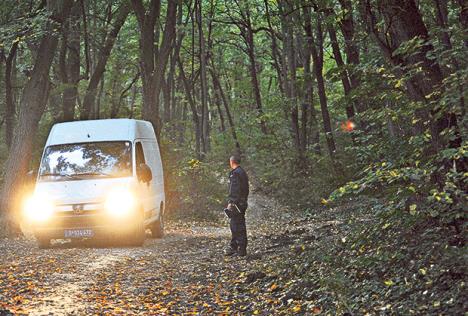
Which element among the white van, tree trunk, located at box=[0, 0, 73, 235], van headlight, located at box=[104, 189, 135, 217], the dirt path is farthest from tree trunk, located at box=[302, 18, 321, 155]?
van headlight, located at box=[104, 189, 135, 217]

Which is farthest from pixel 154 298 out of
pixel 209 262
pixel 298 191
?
pixel 298 191

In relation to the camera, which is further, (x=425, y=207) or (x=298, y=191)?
(x=298, y=191)

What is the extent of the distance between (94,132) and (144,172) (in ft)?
5.23

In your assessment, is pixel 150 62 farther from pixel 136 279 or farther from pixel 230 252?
pixel 136 279

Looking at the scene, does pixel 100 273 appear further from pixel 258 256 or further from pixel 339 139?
pixel 339 139

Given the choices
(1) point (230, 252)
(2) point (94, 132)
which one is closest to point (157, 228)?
(2) point (94, 132)

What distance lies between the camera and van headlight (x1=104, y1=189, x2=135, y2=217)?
13547 mm

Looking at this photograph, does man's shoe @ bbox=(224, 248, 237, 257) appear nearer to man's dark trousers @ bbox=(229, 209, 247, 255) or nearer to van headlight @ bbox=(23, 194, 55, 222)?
man's dark trousers @ bbox=(229, 209, 247, 255)

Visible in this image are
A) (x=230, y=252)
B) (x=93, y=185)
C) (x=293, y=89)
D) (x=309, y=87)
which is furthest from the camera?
(x=293, y=89)

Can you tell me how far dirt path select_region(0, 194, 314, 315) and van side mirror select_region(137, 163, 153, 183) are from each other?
59.3 inches

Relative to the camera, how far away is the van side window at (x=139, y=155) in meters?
14.5

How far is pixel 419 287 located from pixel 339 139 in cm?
2257

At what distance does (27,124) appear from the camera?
17203mm

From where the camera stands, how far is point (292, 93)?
2798cm
